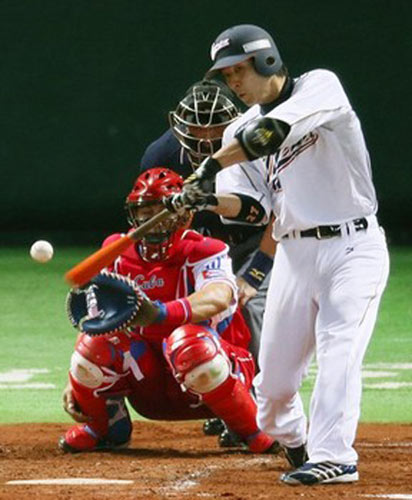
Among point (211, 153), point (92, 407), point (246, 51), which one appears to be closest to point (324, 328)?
point (246, 51)

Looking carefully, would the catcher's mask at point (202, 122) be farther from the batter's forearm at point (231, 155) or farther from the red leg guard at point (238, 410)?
the batter's forearm at point (231, 155)

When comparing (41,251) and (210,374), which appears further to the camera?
(41,251)

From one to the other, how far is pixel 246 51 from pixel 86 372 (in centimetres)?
155

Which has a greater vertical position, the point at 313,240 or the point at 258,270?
the point at 313,240

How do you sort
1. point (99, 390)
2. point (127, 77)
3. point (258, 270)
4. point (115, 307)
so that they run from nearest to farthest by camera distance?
point (115, 307) → point (99, 390) → point (258, 270) → point (127, 77)

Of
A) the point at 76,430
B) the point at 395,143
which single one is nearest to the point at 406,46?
the point at 395,143

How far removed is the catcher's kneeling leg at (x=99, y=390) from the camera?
6.33 meters

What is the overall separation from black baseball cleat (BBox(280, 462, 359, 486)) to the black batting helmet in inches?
57.7

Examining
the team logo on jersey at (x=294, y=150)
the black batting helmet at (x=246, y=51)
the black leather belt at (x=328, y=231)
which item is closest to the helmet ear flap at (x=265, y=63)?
the black batting helmet at (x=246, y=51)

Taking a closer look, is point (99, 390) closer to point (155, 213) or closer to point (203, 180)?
point (155, 213)

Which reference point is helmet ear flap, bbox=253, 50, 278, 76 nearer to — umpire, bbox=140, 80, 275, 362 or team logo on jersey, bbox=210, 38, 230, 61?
team logo on jersey, bbox=210, 38, 230, 61

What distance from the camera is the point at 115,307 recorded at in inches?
236

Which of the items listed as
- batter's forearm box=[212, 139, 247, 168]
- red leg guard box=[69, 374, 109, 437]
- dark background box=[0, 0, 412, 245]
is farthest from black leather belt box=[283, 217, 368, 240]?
dark background box=[0, 0, 412, 245]

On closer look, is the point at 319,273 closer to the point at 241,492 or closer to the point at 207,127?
the point at 241,492
